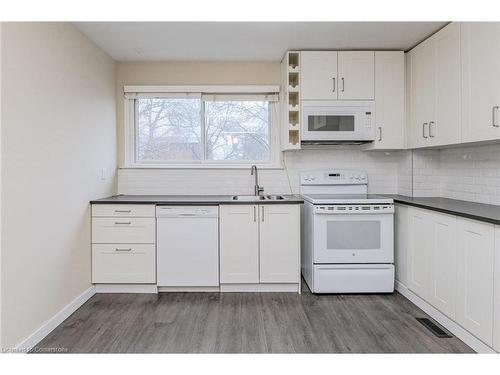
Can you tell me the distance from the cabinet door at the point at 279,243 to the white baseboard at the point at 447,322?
3.15ft

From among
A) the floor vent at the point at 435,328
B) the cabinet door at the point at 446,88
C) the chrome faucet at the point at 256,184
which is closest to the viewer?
the floor vent at the point at 435,328

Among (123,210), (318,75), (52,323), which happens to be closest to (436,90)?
(318,75)

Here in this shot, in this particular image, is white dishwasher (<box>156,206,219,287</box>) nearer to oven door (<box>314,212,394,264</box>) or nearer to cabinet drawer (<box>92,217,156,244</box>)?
cabinet drawer (<box>92,217,156,244</box>)

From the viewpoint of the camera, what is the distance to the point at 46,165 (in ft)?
7.68

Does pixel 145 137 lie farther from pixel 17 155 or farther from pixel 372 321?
pixel 372 321

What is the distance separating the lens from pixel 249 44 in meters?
3.19

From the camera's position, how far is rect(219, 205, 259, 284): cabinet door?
10.2 ft

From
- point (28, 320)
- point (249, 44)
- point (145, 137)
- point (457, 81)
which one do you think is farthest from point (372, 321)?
point (145, 137)

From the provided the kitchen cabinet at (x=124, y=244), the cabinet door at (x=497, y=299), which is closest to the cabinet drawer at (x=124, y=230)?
the kitchen cabinet at (x=124, y=244)

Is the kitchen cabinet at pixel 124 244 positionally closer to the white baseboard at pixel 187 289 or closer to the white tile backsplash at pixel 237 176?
the white baseboard at pixel 187 289

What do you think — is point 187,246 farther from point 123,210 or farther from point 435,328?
point 435,328

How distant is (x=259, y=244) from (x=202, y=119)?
5.01 ft

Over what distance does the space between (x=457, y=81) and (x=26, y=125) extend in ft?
9.86

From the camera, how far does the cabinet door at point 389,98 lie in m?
3.36
